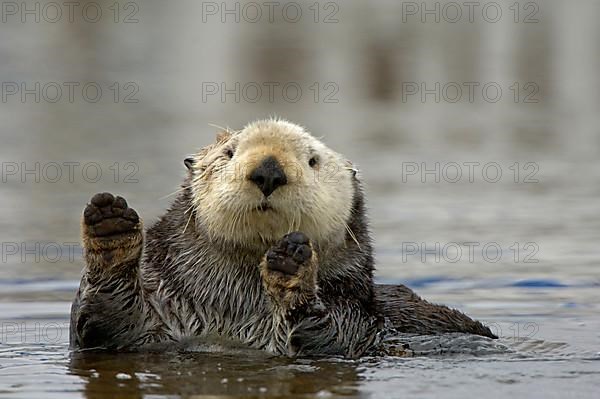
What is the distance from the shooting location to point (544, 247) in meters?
10.4

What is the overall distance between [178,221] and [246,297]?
66cm

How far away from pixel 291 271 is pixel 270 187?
460 mm

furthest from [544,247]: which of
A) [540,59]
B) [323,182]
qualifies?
[540,59]

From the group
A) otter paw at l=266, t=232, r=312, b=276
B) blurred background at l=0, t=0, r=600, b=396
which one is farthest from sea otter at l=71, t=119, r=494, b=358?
blurred background at l=0, t=0, r=600, b=396

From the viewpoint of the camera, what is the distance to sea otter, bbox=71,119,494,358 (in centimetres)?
597

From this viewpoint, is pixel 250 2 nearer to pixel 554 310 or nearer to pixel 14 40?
pixel 14 40

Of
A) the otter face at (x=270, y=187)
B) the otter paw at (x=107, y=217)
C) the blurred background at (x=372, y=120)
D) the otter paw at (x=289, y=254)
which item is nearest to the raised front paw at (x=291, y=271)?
the otter paw at (x=289, y=254)

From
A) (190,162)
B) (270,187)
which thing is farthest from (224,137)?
(270,187)

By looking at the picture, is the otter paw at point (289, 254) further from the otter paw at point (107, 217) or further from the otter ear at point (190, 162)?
the otter ear at point (190, 162)

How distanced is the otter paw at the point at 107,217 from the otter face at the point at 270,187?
18.8 inches

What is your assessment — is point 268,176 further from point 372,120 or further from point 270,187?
point 372,120

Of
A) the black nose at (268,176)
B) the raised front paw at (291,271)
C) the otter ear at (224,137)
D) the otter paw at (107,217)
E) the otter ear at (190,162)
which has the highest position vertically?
the otter ear at (224,137)

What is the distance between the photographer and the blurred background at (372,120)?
31.8ft

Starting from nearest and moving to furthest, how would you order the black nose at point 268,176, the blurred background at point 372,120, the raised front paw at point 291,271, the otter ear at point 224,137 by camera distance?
the black nose at point 268,176, the raised front paw at point 291,271, the otter ear at point 224,137, the blurred background at point 372,120
